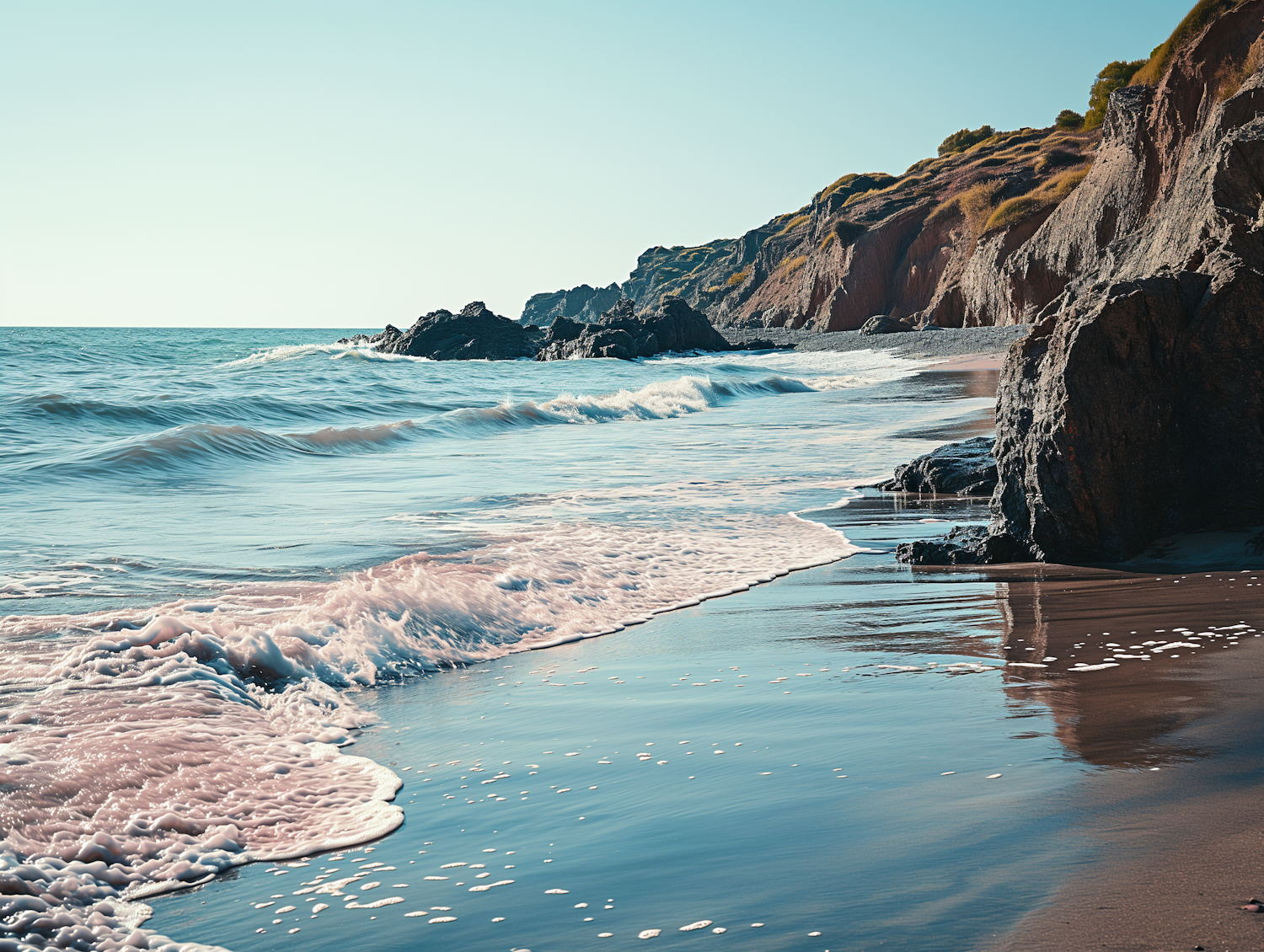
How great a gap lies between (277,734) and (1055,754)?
2.79 metres

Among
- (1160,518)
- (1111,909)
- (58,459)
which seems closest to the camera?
(1111,909)

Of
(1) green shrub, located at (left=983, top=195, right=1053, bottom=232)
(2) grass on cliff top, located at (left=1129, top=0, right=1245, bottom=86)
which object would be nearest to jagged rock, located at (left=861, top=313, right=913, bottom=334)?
(1) green shrub, located at (left=983, top=195, right=1053, bottom=232)

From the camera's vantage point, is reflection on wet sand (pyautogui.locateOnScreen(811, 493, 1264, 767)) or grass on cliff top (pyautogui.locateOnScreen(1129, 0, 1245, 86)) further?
grass on cliff top (pyautogui.locateOnScreen(1129, 0, 1245, 86))

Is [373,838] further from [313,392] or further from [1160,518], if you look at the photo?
[313,392]

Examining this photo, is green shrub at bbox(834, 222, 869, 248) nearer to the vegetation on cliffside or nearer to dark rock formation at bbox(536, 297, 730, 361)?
the vegetation on cliffside

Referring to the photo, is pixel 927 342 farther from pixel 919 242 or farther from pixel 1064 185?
pixel 919 242

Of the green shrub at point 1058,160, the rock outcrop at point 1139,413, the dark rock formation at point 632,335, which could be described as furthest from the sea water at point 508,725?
the green shrub at point 1058,160

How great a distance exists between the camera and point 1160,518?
601 cm

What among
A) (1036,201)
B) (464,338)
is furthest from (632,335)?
(1036,201)

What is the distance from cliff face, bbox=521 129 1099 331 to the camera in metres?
53.2

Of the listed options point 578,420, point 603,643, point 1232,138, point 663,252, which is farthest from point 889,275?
point 663,252

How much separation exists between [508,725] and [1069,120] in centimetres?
A: 8245

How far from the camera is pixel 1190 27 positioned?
33594 millimetres

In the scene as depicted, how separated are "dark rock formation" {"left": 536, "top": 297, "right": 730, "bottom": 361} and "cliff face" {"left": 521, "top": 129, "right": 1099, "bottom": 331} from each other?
47.8ft
